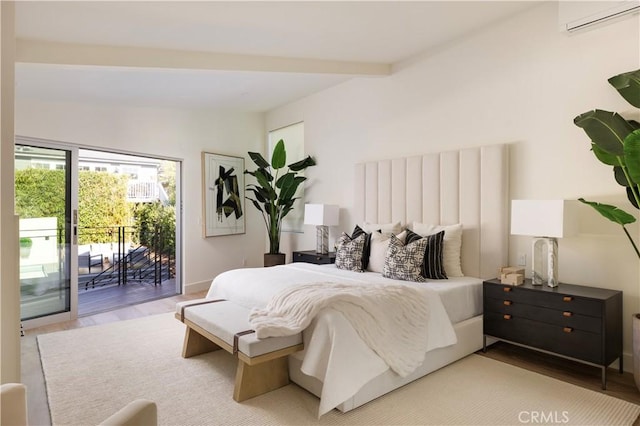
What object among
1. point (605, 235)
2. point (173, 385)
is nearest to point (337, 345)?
point (173, 385)

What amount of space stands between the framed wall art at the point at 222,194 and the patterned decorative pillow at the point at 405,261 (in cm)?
338

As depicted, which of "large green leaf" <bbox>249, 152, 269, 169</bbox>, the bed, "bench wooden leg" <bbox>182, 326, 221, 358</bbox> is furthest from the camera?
"large green leaf" <bbox>249, 152, 269, 169</bbox>

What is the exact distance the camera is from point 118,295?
5613 millimetres

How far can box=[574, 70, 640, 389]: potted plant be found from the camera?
241 centimetres

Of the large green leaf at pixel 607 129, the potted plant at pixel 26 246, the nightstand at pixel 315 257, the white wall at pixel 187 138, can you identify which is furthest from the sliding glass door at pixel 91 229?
the large green leaf at pixel 607 129

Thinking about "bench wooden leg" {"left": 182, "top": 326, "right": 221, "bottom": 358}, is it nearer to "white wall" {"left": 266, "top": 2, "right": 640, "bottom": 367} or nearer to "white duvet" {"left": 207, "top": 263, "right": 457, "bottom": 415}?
"white duvet" {"left": 207, "top": 263, "right": 457, "bottom": 415}

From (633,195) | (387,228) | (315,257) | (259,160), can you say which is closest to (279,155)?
(259,160)

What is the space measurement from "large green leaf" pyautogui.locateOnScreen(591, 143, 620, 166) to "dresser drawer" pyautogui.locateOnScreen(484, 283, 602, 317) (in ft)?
3.23

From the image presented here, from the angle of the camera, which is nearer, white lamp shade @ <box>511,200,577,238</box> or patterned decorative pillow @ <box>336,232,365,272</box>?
white lamp shade @ <box>511,200,577,238</box>

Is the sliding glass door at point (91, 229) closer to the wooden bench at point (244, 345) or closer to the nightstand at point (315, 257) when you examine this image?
the nightstand at point (315, 257)

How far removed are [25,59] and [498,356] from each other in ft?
14.9

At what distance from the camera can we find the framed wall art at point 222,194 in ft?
19.4

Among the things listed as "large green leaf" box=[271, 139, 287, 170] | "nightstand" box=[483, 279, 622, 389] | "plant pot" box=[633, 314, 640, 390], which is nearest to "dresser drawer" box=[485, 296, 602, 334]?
"nightstand" box=[483, 279, 622, 389]

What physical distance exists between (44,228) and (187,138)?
2.27 metres
